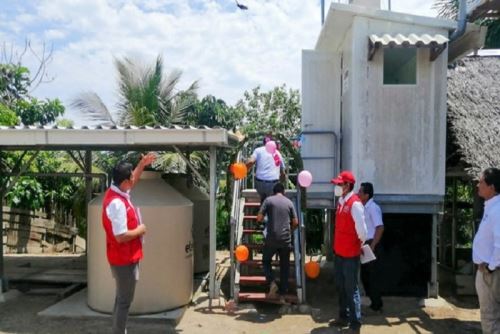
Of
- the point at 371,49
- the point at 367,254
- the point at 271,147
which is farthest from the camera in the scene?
the point at 271,147

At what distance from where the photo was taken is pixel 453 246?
10281 mm

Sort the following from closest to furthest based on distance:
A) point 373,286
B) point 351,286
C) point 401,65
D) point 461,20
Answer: point 351,286
point 373,286
point 461,20
point 401,65

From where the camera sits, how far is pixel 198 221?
984cm

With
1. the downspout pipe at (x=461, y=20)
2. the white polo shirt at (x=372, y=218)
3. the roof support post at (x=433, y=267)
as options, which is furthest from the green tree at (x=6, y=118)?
the downspout pipe at (x=461, y=20)

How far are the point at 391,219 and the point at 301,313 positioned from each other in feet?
7.31

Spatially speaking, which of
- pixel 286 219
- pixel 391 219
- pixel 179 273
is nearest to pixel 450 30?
pixel 391 219

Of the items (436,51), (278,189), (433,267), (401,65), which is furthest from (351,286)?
(401,65)

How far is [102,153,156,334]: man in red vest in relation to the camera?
4898 millimetres

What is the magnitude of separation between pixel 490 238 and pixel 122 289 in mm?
3519

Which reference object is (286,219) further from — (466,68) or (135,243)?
(466,68)

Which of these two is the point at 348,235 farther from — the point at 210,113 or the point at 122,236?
the point at 210,113

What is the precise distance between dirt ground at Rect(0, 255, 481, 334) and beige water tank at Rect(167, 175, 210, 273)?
5.55 ft

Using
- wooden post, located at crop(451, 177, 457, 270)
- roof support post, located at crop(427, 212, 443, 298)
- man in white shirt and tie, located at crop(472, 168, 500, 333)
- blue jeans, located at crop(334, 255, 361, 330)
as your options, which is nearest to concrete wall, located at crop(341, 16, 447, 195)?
roof support post, located at crop(427, 212, 443, 298)

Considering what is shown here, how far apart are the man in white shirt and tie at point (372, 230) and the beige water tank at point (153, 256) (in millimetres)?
2599
